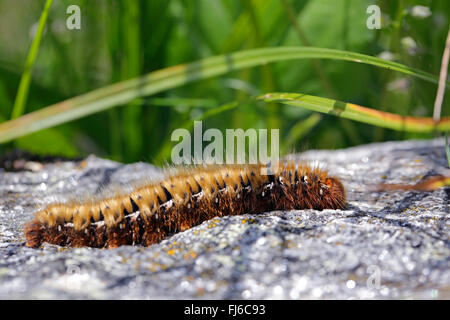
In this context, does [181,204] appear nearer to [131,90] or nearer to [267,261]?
[267,261]

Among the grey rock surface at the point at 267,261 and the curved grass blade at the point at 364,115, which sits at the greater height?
the curved grass blade at the point at 364,115

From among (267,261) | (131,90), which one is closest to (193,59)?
(131,90)

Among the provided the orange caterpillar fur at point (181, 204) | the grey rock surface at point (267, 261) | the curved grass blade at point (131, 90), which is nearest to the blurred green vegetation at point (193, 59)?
the curved grass blade at point (131, 90)

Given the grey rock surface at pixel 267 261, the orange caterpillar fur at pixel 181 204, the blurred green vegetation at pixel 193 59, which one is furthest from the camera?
the blurred green vegetation at pixel 193 59

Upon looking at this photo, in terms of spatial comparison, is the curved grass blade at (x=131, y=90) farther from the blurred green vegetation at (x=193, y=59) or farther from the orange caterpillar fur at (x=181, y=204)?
the blurred green vegetation at (x=193, y=59)

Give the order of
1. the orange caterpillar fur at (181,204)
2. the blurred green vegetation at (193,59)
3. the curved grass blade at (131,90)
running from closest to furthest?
1. the orange caterpillar fur at (181,204)
2. the curved grass blade at (131,90)
3. the blurred green vegetation at (193,59)

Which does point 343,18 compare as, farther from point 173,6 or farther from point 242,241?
point 242,241

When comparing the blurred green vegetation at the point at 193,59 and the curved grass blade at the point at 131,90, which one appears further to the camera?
the blurred green vegetation at the point at 193,59
